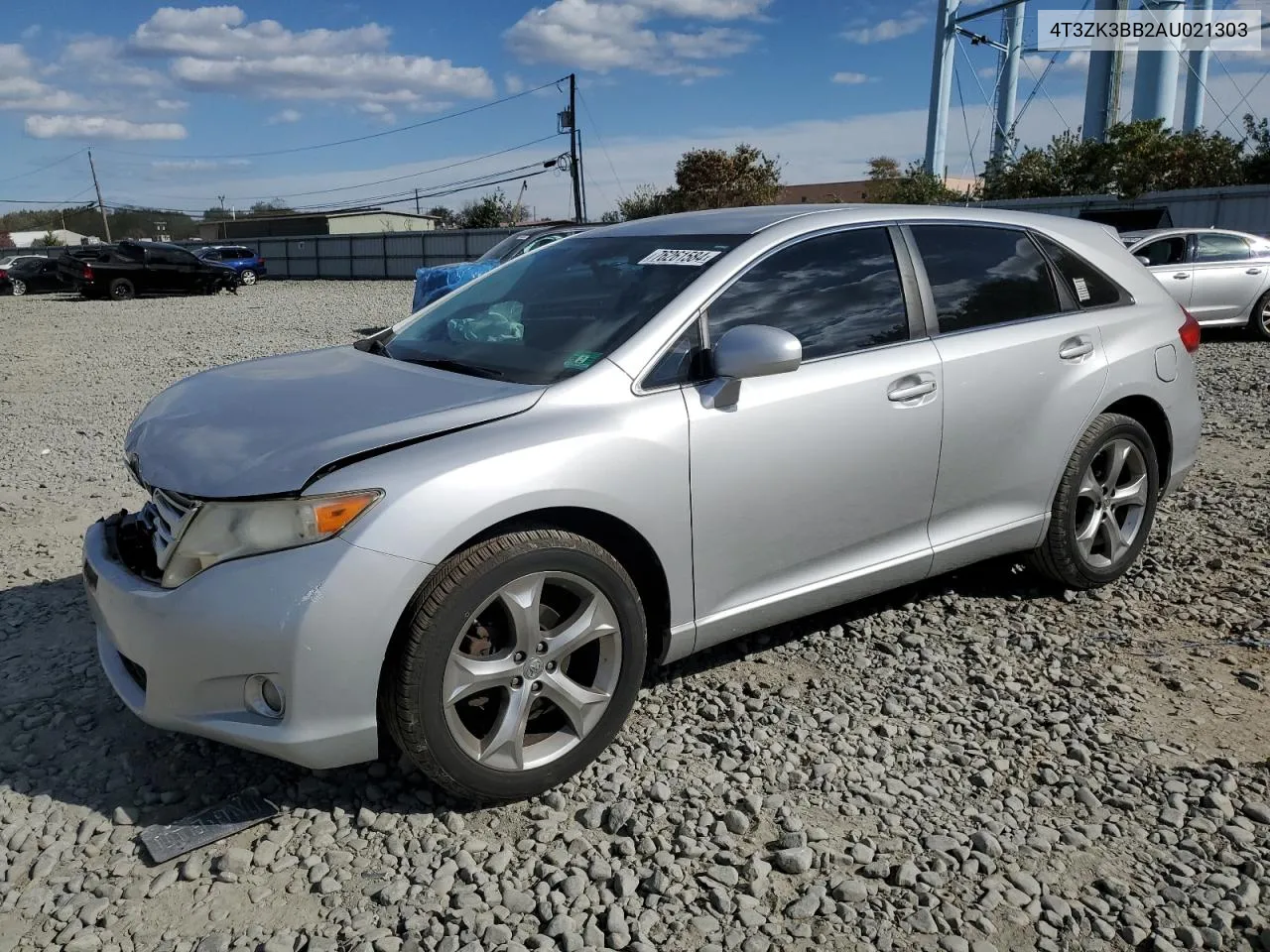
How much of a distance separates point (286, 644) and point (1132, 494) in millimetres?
3646

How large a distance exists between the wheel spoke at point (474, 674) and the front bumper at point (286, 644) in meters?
0.20

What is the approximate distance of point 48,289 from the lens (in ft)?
108

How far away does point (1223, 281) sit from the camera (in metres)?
12.8

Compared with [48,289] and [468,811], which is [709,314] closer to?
[468,811]

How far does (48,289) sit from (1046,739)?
36804 millimetres

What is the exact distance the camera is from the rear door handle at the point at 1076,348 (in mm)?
4047

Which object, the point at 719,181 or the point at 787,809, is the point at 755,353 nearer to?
the point at 787,809

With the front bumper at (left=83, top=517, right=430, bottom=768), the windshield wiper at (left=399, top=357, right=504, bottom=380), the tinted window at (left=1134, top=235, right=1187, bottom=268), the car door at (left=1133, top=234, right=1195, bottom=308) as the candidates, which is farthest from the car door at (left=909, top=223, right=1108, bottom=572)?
the tinted window at (left=1134, top=235, right=1187, bottom=268)

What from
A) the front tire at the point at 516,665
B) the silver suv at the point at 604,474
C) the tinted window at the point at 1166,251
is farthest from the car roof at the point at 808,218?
the tinted window at the point at 1166,251

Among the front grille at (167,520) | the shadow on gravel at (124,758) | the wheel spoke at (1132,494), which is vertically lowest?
the shadow on gravel at (124,758)

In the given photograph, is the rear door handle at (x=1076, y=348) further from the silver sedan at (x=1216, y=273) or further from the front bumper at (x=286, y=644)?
the silver sedan at (x=1216, y=273)

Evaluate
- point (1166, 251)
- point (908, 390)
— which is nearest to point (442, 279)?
point (1166, 251)

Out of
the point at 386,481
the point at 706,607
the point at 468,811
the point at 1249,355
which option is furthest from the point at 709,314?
the point at 1249,355

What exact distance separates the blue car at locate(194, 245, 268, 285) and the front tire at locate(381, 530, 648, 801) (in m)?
34.3
